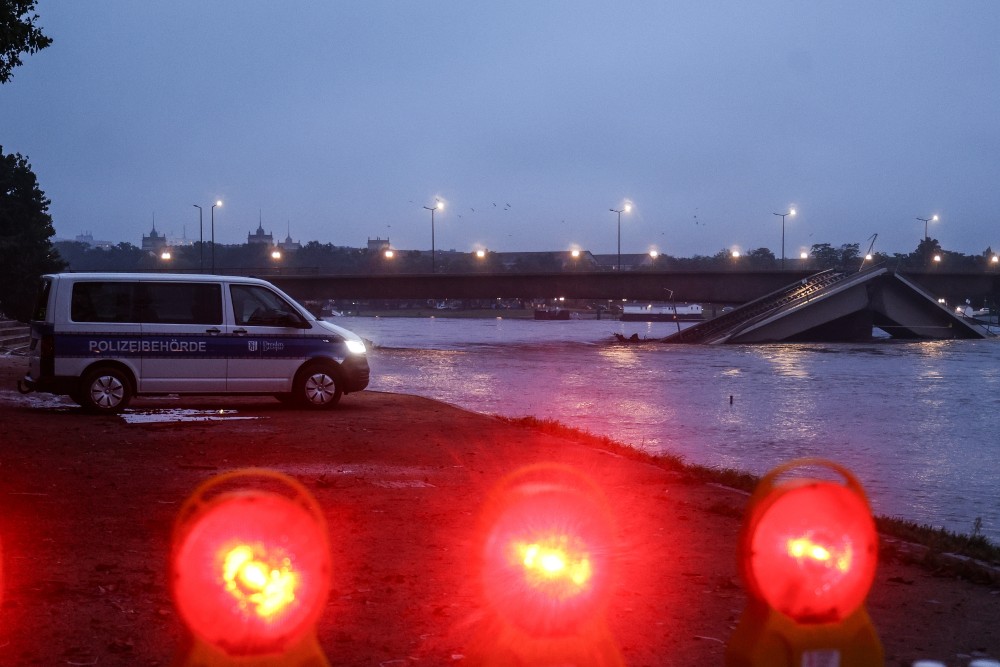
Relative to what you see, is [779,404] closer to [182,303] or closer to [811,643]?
[182,303]

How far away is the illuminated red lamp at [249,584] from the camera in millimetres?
2346

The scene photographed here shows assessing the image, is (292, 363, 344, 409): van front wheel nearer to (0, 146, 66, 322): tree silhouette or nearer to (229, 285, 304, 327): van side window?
(229, 285, 304, 327): van side window

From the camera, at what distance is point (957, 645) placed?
480cm

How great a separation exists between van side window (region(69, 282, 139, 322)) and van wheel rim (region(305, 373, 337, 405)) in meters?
2.57

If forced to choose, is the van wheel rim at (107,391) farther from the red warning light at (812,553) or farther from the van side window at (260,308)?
the red warning light at (812,553)

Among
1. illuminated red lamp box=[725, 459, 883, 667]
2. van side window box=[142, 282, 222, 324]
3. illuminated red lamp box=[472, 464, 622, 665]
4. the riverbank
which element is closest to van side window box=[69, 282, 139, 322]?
van side window box=[142, 282, 222, 324]

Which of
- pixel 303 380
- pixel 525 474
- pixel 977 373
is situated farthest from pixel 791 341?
pixel 525 474

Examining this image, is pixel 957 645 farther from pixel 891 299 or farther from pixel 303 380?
pixel 891 299

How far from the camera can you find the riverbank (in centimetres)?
473

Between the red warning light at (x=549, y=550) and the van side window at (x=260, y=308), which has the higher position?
the van side window at (x=260, y=308)

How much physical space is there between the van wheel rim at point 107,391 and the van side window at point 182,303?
3.09ft

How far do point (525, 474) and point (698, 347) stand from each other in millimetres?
47734

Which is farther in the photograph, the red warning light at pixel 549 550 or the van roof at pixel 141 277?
the van roof at pixel 141 277

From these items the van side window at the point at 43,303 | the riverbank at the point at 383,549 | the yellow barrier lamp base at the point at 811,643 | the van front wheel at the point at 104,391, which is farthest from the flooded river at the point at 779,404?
the van side window at the point at 43,303
